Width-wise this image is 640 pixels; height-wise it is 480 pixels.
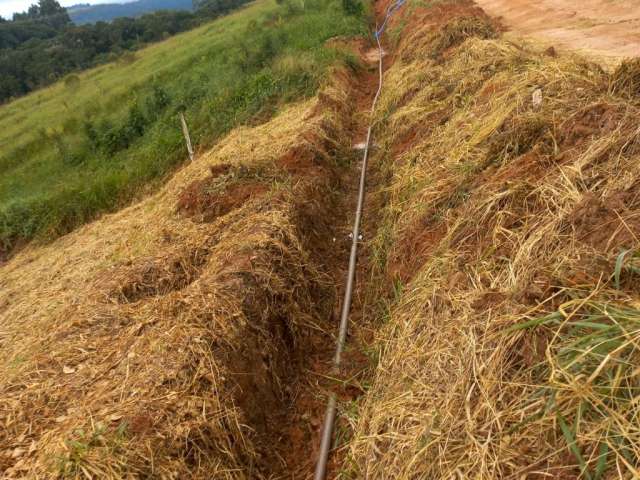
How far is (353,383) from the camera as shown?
12.0 ft

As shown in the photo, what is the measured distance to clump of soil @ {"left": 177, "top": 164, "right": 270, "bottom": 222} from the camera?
572cm

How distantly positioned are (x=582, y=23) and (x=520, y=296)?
439 inches

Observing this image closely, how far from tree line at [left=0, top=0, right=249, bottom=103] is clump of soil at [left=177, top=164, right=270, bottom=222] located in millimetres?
39478

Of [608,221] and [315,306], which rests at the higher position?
[608,221]

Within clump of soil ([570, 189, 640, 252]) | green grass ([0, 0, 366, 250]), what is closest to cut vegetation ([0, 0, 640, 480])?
clump of soil ([570, 189, 640, 252])

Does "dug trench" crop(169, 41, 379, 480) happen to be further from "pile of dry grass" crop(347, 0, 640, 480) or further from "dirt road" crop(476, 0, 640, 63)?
"dirt road" crop(476, 0, 640, 63)

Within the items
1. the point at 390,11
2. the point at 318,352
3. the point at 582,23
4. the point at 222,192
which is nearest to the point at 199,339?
the point at 318,352

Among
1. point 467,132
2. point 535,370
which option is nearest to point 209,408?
point 535,370

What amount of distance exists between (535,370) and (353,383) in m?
1.72

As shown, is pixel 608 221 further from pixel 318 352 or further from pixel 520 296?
pixel 318 352

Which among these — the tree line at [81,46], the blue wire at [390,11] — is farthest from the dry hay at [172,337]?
the tree line at [81,46]

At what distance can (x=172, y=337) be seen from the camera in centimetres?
348

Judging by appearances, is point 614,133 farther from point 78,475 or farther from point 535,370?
point 78,475

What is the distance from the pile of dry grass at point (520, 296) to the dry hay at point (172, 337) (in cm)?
92
